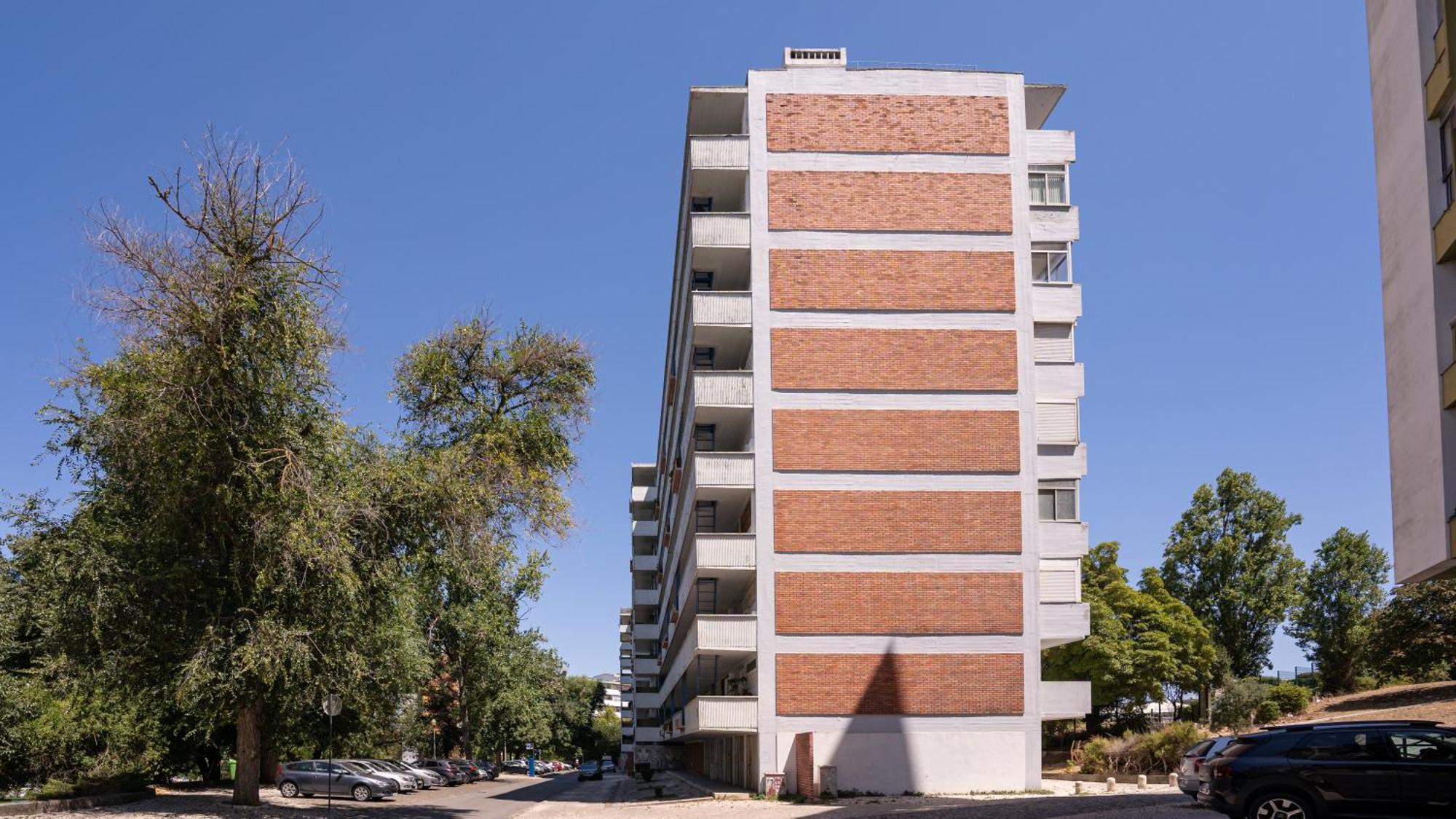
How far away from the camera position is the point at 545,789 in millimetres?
56500

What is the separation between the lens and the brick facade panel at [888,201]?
125ft

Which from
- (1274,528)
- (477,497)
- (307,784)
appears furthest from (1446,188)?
(1274,528)

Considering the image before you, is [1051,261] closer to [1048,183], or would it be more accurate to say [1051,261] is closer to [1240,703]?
[1048,183]

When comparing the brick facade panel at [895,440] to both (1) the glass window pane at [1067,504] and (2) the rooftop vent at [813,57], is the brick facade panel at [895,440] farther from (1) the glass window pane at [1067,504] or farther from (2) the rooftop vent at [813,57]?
(2) the rooftop vent at [813,57]

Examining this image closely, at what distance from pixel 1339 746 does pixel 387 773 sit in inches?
1447

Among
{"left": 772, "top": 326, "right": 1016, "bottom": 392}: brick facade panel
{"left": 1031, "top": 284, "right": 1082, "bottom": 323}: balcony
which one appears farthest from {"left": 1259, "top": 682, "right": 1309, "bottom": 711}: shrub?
{"left": 772, "top": 326, "right": 1016, "bottom": 392}: brick facade panel

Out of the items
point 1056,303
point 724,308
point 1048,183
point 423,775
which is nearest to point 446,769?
point 423,775

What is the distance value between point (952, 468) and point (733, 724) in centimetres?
1043

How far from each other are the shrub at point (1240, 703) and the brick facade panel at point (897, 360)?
24.7 meters

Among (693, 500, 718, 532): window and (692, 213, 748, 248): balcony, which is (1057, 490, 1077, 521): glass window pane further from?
(692, 213, 748, 248): balcony

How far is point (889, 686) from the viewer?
35.5 m

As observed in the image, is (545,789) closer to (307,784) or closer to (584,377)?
(307,784)

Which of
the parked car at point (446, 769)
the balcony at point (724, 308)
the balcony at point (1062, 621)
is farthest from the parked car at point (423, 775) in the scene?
the balcony at point (1062, 621)

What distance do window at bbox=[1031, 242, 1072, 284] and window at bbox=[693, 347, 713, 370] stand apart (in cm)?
1224
